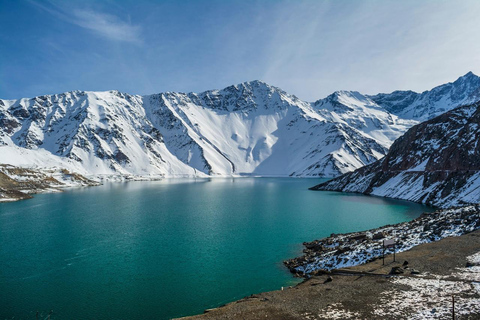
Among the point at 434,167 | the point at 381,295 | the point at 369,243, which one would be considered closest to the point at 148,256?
the point at 369,243

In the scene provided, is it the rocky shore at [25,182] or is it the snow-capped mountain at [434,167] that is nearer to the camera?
the snow-capped mountain at [434,167]

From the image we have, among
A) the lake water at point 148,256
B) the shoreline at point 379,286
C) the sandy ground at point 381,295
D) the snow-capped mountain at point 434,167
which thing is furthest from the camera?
the snow-capped mountain at point 434,167

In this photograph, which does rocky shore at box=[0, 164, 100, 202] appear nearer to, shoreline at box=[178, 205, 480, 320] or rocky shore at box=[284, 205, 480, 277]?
rocky shore at box=[284, 205, 480, 277]

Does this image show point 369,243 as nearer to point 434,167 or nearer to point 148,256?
point 148,256

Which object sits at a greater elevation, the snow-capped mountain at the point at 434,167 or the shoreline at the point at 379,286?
the snow-capped mountain at the point at 434,167

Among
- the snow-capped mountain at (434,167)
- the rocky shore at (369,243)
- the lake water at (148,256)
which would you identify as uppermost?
the snow-capped mountain at (434,167)

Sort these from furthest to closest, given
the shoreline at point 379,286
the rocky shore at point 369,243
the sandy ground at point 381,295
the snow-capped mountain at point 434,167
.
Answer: the snow-capped mountain at point 434,167 → the rocky shore at point 369,243 → the shoreline at point 379,286 → the sandy ground at point 381,295

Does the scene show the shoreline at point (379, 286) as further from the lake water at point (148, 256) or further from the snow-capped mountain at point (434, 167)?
the snow-capped mountain at point (434, 167)

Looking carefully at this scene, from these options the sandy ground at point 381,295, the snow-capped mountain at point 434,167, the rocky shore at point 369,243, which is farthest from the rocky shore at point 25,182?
the snow-capped mountain at point 434,167

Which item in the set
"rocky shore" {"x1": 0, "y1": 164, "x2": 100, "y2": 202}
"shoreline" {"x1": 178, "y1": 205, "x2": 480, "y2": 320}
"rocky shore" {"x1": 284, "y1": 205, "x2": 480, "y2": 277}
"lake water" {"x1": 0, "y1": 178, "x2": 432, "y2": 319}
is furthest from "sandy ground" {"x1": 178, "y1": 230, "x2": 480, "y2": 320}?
"rocky shore" {"x1": 0, "y1": 164, "x2": 100, "y2": 202}
